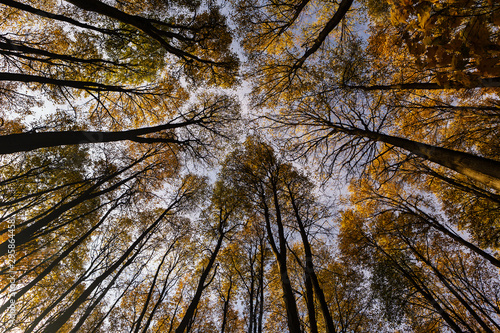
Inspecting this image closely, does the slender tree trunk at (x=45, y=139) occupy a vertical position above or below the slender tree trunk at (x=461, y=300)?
below

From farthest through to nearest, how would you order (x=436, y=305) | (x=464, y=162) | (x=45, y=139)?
(x=436, y=305)
(x=45, y=139)
(x=464, y=162)

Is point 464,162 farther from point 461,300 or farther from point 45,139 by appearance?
point 461,300

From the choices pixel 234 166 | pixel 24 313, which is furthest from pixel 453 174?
pixel 24 313

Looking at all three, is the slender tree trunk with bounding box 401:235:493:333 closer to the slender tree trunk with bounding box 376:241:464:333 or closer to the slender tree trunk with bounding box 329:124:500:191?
the slender tree trunk with bounding box 376:241:464:333

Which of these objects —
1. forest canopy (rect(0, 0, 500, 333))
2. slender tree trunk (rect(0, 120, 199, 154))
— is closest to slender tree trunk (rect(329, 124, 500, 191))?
forest canopy (rect(0, 0, 500, 333))

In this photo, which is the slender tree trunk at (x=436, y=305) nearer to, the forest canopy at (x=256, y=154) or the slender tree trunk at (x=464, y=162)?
the forest canopy at (x=256, y=154)

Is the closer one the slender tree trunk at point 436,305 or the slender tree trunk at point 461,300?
the slender tree trunk at point 461,300

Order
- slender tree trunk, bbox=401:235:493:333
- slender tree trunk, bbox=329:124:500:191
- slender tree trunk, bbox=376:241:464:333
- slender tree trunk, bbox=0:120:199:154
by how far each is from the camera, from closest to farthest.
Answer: slender tree trunk, bbox=329:124:500:191
slender tree trunk, bbox=0:120:199:154
slender tree trunk, bbox=401:235:493:333
slender tree trunk, bbox=376:241:464:333

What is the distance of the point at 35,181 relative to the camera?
28.2 ft

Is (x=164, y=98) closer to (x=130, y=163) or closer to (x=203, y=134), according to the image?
(x=203, y=134)

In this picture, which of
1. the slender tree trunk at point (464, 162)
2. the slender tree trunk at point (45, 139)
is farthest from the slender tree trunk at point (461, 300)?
the slender tree trunk at point (45, 139)

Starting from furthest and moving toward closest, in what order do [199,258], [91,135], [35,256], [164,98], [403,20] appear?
[199,258]
[35,256]
[164,98]
[91,135]
[403,20]

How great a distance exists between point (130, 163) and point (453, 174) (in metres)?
15.7

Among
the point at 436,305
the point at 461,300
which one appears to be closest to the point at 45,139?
the point at 436,305
